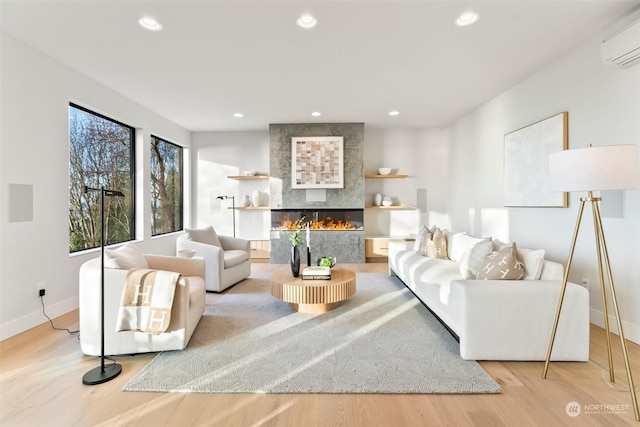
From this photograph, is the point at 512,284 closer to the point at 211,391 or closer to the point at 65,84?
the point at 211,391

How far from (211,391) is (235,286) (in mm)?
2512

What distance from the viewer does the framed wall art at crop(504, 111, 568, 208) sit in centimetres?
337

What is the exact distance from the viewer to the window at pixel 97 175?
3812 millimetres

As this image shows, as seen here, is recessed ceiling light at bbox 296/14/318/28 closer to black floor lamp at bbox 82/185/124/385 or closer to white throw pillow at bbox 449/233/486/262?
black floor lamp at bbox 82/185/124/385

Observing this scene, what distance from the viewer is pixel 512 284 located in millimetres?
2307

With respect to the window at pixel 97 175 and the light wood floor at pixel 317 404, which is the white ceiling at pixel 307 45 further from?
the light wood floor at pixel 317 404

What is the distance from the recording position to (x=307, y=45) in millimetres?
3082

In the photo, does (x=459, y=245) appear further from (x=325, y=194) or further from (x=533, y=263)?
(x=325, y=194)

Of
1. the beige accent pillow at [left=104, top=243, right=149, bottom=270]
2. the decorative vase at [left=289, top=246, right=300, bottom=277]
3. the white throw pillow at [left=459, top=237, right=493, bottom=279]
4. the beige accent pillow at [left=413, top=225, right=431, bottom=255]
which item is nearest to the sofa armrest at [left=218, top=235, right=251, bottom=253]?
the decorative vase at [left=289, top=246, right=300, bottom=277]

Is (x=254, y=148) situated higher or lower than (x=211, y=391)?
higher

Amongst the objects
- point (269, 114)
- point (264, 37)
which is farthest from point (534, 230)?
point (269, 114)

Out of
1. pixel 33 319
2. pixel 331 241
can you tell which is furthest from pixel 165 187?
pixel 33 319

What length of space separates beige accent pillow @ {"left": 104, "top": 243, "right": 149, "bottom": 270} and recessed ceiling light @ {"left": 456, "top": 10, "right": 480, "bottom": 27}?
341cm

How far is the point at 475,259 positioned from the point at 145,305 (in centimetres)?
296
